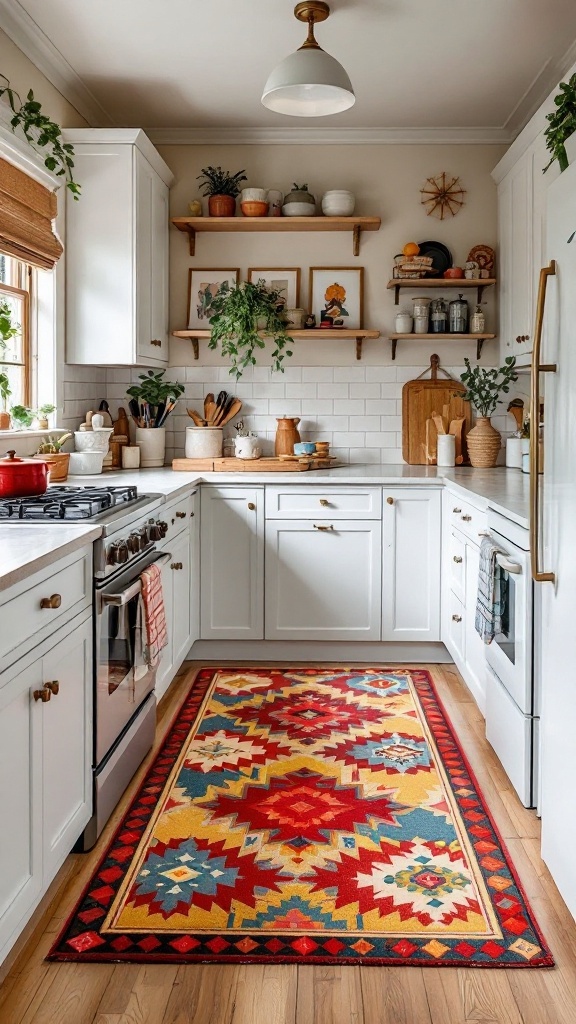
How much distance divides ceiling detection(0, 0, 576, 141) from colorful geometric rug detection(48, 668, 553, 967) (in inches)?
109

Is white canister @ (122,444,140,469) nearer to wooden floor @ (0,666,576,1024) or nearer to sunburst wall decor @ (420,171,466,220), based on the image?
sunburst wall decor @ (420,171,466,220)

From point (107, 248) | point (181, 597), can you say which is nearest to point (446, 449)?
point (181, 597)

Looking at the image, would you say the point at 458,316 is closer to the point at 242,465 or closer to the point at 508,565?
the point at 242,465

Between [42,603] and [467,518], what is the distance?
213 cm

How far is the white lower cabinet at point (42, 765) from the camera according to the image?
1760 millimetres

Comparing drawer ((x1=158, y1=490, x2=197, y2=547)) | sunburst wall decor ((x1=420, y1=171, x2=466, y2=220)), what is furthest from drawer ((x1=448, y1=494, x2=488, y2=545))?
sunburst wall decor ((x1=420, y1=171, x2=466, y2=220))

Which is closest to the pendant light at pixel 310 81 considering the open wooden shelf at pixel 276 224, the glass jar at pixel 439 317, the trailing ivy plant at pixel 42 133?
the trailing ivy plant at pixel 42 133

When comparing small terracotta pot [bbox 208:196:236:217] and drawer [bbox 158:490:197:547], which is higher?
small terracotta pot [bbox 208:196:236:217]

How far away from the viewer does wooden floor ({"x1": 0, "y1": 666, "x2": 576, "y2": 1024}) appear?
1.79 metres

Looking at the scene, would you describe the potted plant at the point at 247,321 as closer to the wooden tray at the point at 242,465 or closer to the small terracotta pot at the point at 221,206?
the small terracotta pot at the point at 221,206

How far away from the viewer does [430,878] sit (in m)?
2.32

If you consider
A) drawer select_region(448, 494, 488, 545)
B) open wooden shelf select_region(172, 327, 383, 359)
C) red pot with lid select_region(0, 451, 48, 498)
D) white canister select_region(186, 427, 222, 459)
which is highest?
open wooden shelf select_region(172, 327, 383, 359)

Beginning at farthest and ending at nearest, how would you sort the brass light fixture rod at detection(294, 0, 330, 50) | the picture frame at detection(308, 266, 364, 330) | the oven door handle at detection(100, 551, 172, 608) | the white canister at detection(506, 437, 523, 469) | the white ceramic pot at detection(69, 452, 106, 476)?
the picture frame at detection(308, 266, 364, 330) < the white canister at detection(506, 437, 523, 469) < the white ceramic pot at detection(69, 452, 106, 476) < the brass light fixture rod at detection(294, 0, 330, 50) < the oven door handle at detection(100, 551, 172, 608)

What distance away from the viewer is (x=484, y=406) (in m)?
4.73
